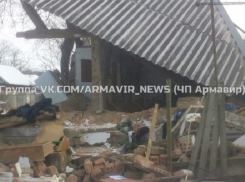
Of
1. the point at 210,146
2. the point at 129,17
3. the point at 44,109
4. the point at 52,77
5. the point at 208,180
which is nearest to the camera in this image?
the point at 208,180

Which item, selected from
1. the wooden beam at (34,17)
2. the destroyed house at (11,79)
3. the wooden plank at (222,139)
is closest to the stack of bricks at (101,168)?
the wooden plank at (222,139)

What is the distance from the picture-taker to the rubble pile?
6.81 m

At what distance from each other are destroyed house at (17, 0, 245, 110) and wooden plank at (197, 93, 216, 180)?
9.06 ft

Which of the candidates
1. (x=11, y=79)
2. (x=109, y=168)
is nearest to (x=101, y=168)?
(x=109, y=168)

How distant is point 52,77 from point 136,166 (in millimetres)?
9670

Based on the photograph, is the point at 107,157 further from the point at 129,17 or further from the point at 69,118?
the point at 129,17

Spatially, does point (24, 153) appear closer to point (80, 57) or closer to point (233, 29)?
point (233, 29)

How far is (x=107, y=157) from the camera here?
7.75 m

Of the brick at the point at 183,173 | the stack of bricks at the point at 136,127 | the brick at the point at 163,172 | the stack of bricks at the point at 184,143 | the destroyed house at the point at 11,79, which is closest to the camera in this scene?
the brick at the point at 183,173

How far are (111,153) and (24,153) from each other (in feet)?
5.42

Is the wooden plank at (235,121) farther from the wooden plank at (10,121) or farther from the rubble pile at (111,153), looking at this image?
the wooden plank at (10,121)

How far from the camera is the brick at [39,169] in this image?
7163mm

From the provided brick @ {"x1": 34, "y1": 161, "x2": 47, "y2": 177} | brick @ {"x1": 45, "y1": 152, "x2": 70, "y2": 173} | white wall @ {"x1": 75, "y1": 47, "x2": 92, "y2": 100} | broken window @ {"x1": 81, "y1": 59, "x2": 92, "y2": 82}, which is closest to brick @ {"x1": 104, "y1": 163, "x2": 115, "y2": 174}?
brick @ {"x1": 45, "y1": 152, "x2": 70, "y2": 173}

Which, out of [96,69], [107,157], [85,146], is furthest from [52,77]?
[107,157]
